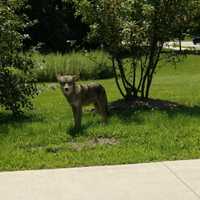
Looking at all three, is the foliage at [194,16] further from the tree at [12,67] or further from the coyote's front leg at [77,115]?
the coyote's front leg at [77,115]

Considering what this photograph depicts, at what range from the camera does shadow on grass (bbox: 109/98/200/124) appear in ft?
35.9

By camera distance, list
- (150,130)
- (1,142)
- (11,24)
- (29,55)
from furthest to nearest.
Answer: (29,55) → (11,24) → (150,130) → (1,142)

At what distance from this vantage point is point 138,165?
728 cm

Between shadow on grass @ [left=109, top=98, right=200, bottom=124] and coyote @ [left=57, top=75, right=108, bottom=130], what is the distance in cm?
60

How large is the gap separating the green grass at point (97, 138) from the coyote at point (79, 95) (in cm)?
26

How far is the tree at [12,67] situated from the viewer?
11516 mm

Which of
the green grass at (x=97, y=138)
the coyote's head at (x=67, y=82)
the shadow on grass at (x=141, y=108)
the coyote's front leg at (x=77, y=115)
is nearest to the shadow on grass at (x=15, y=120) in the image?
the green grass at (x=97, y=138)

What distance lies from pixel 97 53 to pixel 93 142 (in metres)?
17.8

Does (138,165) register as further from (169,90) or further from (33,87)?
(169,90)

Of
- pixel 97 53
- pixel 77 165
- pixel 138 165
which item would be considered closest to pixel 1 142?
pixel 77 165

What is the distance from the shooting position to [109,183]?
641cm

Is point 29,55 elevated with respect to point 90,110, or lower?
elevated

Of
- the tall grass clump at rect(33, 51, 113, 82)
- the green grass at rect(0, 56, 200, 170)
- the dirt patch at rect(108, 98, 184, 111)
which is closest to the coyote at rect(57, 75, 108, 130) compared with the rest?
the green grass at rect(0, 56, 200, 170)

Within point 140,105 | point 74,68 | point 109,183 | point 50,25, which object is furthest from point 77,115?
point 50,25
